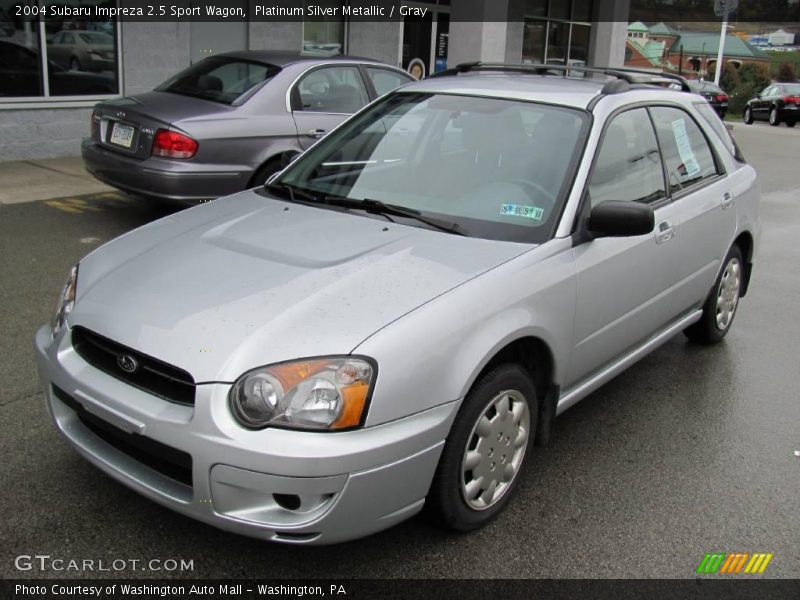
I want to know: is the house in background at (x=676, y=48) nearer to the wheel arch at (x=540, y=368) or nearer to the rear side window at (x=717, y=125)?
the rear side window at (x=717, y=125)

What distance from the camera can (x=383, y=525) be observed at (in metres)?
2.71

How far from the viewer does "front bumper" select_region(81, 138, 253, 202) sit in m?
6.73

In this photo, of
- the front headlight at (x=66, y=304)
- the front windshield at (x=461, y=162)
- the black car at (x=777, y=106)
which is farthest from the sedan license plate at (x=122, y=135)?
the black car at (x=777, y=106)

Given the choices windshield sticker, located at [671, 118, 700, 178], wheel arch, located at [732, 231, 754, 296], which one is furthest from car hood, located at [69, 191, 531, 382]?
wheel arch, located at [732, 231, 754, 296]

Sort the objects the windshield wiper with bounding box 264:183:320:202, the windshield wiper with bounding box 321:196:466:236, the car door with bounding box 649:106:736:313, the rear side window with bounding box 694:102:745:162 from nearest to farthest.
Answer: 1. the windshield wiper with bounding box 321:196:466:236
2. the windshield wiper with bounding box 264:183:320:202
3. the car door with bounding box 649:106:736:313
4. the rear side window with bounding box 694:102:745:162

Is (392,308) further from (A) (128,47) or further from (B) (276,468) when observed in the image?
(A) (128,47)

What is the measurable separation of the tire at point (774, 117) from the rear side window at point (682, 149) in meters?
27.8

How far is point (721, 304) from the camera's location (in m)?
5.18

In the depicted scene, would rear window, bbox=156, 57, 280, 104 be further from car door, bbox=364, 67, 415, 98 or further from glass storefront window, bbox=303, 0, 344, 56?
glass storefront window, bbox=303, 0, 344, 56

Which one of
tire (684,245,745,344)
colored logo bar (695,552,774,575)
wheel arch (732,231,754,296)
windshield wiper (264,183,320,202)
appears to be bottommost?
colored logo bar (695,552,774,575)

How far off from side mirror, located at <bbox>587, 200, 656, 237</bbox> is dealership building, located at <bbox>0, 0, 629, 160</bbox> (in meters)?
5.43

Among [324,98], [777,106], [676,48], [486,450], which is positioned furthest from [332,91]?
[676,48]

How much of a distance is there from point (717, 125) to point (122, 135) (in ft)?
15.8

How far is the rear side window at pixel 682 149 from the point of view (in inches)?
169
